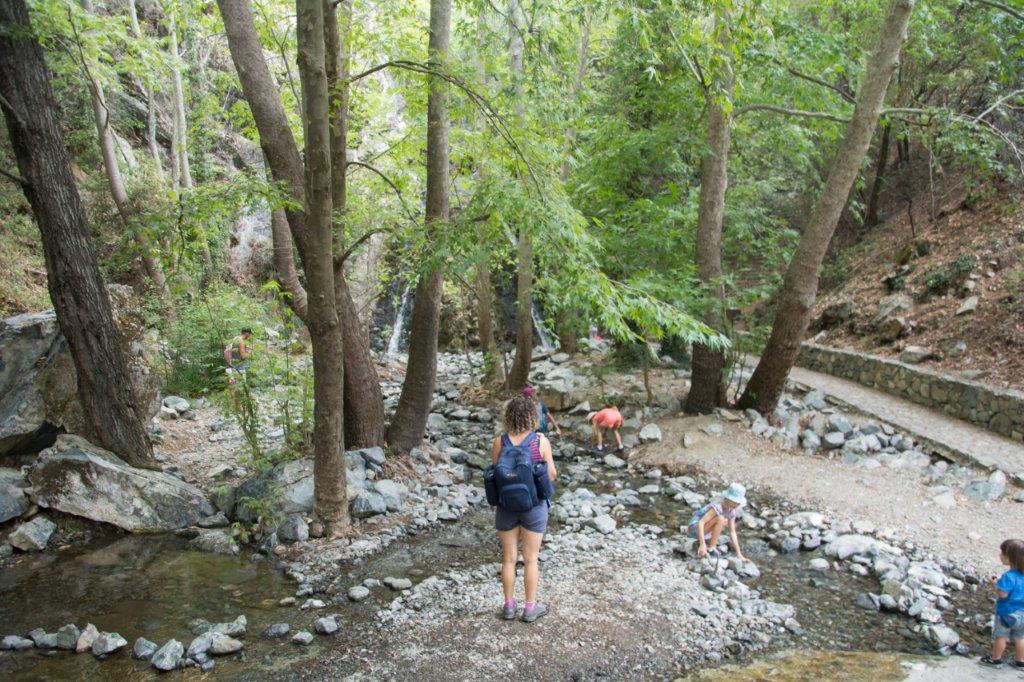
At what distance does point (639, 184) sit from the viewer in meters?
10.9

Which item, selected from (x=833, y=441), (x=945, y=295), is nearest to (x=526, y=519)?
(x=833, y=441)

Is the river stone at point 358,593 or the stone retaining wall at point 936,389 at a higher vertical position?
the stone retaining wall at point 936,389

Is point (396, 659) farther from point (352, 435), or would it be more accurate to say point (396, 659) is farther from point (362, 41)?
point (362, 41)

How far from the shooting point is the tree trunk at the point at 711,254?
29.4 ft

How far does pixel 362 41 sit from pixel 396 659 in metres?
8.77

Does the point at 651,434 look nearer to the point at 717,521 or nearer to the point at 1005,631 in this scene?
the point at 717,521

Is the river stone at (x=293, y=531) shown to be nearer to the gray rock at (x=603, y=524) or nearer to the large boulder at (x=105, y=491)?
the large boulder at (x=105, y=491)

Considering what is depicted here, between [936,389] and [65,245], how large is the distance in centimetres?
1130

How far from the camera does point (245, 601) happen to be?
192 inches

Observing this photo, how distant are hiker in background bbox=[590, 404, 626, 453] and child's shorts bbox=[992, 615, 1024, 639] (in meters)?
5.28

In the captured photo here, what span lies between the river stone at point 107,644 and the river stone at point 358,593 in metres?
1.52

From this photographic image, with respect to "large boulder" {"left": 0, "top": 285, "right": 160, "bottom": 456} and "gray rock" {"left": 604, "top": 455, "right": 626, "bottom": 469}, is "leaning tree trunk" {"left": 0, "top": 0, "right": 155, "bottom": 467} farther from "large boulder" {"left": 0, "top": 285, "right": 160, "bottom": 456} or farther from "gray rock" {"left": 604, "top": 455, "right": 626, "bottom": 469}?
"gray rock" {"left": 604, "top": 455, "right": 626, "bottom": 469}

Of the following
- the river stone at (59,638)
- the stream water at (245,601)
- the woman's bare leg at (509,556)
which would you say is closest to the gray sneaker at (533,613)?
the woman's bare leg at (509,556)

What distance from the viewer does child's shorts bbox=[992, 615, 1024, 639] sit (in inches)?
158
